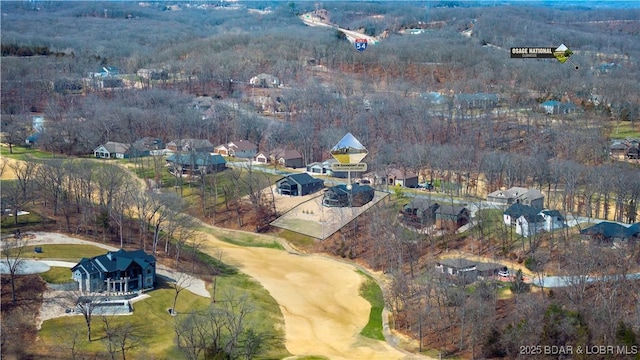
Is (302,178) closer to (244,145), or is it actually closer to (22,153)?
(244,145)

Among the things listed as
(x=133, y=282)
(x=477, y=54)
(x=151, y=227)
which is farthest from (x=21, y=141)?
(x=477, y=54)

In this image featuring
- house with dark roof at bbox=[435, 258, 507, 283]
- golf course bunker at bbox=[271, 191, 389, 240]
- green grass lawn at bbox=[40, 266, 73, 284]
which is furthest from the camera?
golf course bunker at bbox=[271, 191, 389, 240]

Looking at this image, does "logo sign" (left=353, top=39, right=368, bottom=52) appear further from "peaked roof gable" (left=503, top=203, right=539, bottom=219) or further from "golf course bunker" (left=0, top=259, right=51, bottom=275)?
"golf course bunker" (left=0, top=259, right=51, bottom=275)

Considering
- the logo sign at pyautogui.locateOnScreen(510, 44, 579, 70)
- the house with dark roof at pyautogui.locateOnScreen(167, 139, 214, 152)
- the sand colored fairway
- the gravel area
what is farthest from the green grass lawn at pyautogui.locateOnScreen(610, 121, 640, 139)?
the gravel area

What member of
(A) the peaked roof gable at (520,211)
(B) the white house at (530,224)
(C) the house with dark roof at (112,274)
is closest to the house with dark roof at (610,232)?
(B) the white house at (530,224)

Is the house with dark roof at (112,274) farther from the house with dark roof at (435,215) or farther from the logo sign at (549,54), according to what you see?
the logo sign at (549,54)

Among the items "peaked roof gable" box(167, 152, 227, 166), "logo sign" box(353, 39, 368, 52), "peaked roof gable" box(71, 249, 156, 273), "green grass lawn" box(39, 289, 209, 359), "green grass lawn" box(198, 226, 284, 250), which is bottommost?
"green grass lawn" box(198, 226, 284, 250)
